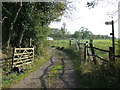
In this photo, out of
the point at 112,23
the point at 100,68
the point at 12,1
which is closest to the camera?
the point at 100,68

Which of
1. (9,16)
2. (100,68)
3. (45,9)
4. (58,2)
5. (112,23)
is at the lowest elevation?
(100,68)

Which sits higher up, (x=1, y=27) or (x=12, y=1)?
(x=12, y=1)

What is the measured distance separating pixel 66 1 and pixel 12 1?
6.32 metres

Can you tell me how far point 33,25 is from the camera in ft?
47.9

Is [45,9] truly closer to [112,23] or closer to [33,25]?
[33,25]

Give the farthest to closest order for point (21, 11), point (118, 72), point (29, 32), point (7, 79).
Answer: point (29, 32) → point (21, 11) → point (7, 79) → point (118, 72)

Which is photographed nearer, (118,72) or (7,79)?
(118,72)

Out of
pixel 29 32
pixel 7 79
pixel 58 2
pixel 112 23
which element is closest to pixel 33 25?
pixel 29 32

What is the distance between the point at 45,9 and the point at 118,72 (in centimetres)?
1148

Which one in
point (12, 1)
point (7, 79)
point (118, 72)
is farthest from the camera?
point (12, 1)

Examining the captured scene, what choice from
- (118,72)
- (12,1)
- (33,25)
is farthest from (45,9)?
(118,72)

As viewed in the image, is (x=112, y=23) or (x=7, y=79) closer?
(x=112, y=23)

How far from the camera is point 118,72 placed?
543 centimetres

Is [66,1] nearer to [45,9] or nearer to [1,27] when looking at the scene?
[45,9]
